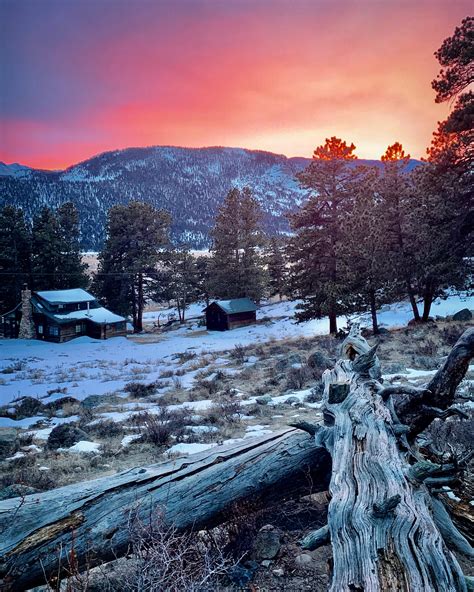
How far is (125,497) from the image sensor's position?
3570 millimetres

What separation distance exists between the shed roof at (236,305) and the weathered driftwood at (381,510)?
35515 millimetres

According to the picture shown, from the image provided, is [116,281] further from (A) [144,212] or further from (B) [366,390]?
(B) [366,390]

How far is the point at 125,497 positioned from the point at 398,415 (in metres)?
3.01

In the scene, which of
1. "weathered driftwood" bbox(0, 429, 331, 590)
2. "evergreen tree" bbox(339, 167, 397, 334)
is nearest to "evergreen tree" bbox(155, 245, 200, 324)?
"evergreen tree" bbox(339, 167, 397, 334)

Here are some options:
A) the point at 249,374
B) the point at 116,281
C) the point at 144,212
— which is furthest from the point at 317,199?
the point at 116,281

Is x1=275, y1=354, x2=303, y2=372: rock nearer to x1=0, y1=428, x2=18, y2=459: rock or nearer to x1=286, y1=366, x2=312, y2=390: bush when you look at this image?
x1=286, y1=366, x2=312, y2=390: bush

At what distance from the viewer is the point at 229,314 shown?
40.2 meters

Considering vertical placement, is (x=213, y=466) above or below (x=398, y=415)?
below

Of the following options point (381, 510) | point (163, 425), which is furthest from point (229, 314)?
point (381, 510)

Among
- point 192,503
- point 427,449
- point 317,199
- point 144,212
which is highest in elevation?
point 144,212

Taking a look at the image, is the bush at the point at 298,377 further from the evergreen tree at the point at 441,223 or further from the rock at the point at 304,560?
the rock at the point at 304,560

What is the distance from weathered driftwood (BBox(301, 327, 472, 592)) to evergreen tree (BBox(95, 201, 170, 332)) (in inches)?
1608

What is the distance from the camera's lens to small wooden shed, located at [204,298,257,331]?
40.2 metres

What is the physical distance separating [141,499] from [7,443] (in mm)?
6590
